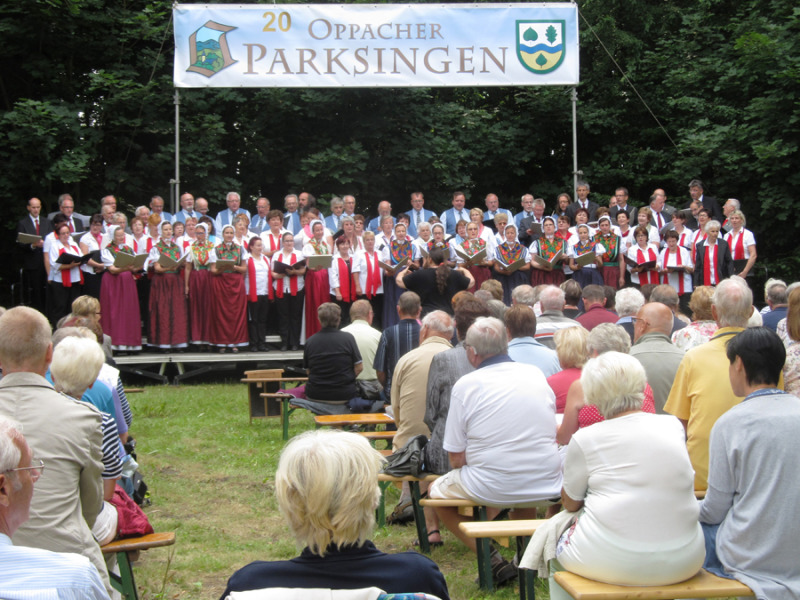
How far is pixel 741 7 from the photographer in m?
20.8

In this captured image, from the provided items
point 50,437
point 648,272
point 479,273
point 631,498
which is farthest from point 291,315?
point 631,498

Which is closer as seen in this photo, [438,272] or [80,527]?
[80,527]

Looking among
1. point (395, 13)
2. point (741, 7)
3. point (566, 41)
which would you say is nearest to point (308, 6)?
point (395, 13)

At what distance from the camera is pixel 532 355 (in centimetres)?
625

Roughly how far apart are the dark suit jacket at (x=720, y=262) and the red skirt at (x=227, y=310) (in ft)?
23.4

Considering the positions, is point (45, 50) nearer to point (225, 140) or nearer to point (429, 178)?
point (225, 140)

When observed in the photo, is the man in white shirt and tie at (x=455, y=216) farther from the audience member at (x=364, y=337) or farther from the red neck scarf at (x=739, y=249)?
the audience member at (x=364, y=337)

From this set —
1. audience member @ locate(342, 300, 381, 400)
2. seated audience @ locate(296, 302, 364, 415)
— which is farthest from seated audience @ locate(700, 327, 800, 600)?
audience member @ locate(342, 300, 381, 400)

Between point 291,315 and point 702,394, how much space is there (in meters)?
10.0

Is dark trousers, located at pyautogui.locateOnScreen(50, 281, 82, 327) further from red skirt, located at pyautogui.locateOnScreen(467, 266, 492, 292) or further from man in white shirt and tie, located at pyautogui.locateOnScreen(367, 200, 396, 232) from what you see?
red skirt, located at pyautogui.locateOnScreen(467, 266, 492, 292)

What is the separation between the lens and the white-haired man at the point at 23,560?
2.15m

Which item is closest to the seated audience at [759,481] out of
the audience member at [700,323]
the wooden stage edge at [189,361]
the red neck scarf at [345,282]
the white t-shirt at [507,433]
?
the white t-shirt at [507,433]

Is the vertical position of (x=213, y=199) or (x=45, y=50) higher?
A: (x=45, y=50)

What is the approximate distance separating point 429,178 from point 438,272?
945cm
